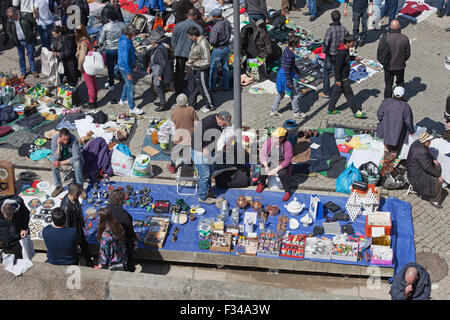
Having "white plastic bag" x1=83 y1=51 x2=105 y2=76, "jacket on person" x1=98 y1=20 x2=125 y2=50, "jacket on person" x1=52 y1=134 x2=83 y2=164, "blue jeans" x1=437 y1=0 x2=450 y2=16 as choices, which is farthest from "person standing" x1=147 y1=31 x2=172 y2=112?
"blue jeans" x1=437 y1=0 x2=450 y2=16

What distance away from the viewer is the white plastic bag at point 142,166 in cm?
1139

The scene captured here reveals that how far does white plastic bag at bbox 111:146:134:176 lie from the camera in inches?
453

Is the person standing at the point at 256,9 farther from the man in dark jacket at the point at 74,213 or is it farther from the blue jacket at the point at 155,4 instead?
the man in dark jacket at the point at 74,213

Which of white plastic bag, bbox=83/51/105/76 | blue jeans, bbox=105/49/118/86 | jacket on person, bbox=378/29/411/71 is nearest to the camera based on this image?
jacket on person, bbox=378/29/411/71

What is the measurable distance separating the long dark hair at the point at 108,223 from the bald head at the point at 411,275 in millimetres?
4063

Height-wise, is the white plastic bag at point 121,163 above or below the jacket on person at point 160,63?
below

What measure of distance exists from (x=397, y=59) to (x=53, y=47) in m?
7.86

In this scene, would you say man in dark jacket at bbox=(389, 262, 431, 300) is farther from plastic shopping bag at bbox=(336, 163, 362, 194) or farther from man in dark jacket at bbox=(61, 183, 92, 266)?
man in dark jacket at bbox=(61, 183, 92, 266)

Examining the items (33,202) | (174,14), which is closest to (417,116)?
(174,14)

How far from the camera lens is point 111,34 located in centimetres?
1368

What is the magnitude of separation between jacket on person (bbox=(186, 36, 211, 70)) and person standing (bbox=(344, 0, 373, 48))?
189 inches

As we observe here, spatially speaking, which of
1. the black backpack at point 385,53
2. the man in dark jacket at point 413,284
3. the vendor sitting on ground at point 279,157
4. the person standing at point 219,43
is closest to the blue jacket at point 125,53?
the person standing at point 219,43

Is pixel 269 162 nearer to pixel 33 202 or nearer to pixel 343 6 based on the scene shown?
pixel 33 202
